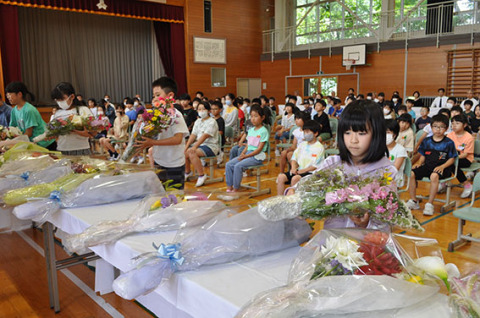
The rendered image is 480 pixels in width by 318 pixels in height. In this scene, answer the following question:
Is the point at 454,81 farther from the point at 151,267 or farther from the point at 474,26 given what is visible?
the point at 151,267

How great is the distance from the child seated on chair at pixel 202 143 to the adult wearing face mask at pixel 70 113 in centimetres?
231

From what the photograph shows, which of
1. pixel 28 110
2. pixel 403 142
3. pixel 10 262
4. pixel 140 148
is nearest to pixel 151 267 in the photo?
pixel 140 148

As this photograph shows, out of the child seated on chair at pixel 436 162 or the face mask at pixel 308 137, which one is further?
the child seated on chair at pixel 436 162

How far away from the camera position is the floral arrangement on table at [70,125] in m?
3.44

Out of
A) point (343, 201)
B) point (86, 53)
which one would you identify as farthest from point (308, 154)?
point (86, 53)

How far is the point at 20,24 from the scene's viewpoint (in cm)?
1258

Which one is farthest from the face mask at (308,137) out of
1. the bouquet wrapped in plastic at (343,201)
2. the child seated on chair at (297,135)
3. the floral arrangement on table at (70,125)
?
the bouquet wrapped in plastic at (343,201)

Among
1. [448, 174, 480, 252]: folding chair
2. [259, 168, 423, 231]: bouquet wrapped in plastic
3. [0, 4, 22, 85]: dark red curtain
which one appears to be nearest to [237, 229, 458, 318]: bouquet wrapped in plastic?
[259, 168, 423, 231]: bouquet wrapped in plastic

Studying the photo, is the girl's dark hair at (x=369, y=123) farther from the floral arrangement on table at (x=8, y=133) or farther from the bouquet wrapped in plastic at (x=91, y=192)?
the floral arrangement on table at (x=8, y=133)

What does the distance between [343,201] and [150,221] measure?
2.83 ft

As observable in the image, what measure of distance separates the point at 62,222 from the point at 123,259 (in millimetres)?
695

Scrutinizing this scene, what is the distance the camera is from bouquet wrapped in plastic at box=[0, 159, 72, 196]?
248 cm

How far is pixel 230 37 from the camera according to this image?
52.4ft

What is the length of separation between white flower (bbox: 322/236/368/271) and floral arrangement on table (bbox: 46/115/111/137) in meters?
2.90
